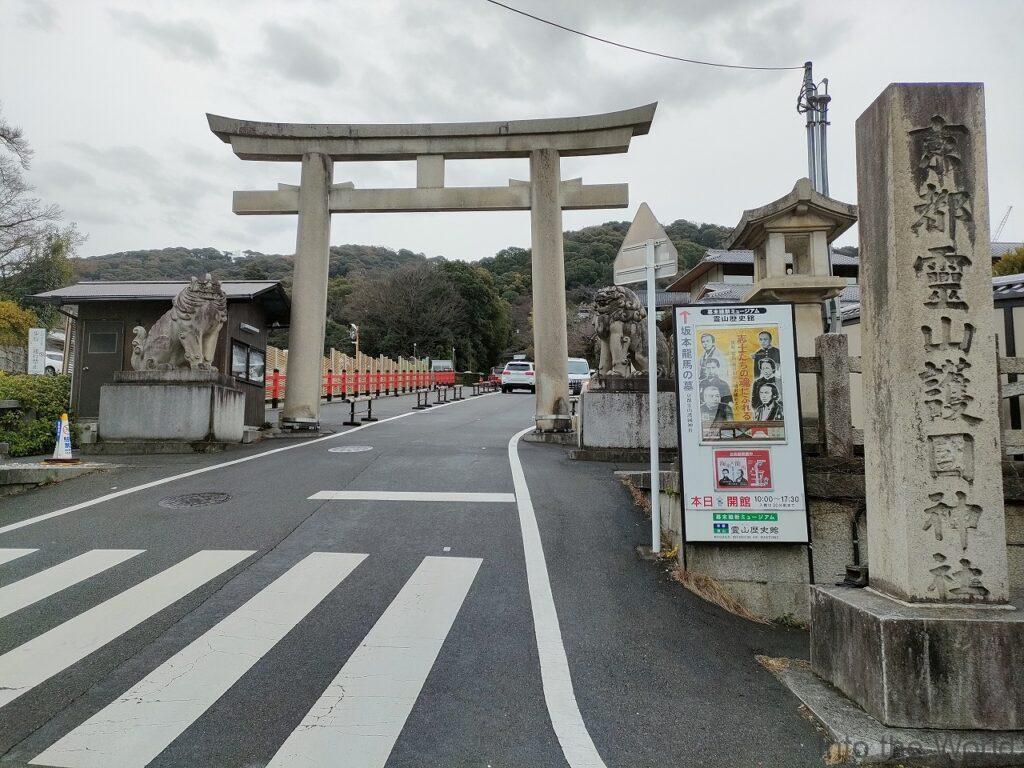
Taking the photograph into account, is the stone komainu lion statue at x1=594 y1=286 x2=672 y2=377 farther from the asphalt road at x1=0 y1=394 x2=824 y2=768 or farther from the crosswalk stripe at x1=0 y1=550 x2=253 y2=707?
the crosswalk stripe at x1=0 y1=550 x2=253 y2=707

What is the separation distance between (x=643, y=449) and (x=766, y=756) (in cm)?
711

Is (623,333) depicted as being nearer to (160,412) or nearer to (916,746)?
(916,746)

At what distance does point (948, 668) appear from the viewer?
3.09 m

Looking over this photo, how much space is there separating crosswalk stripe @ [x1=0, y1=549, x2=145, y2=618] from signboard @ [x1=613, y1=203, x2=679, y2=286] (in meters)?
5.63

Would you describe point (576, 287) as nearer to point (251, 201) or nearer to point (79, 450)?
point (251, 201)

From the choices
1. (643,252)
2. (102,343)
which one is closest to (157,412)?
(102,343)

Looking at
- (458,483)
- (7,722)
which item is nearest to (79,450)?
(458,483)

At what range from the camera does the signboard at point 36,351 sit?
13219mm

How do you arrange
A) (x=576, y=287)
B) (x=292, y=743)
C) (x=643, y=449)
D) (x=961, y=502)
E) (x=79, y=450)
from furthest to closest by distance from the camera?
1. (x=576, y=287)
2. (x=79, y=450)
3. (x=643, y=449)
4. (x=961, y=502)
5. (x=292, y=743)

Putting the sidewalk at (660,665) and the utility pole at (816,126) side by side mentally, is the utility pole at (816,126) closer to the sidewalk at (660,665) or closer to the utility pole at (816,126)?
the utility pole at (816,126)

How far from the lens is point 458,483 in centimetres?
822

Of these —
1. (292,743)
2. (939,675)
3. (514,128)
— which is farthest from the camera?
(514,128)

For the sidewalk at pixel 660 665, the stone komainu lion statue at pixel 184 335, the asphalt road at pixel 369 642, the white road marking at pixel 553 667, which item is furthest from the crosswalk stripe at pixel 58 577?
the stone komainu lion statue at pixel 184 335

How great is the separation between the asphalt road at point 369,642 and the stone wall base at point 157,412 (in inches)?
149
